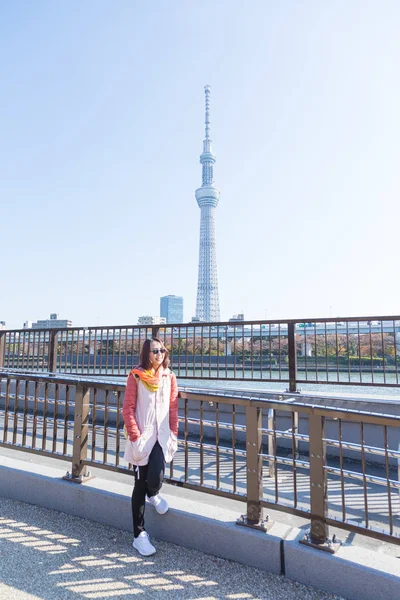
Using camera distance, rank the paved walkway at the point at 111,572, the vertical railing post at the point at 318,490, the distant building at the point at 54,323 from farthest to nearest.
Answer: the distant building at the point at 54,323
the vertical railing post at the point at 318,490
the paved walkway at the point at 111,572

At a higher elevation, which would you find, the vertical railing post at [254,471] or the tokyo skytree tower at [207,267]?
the tokyo skytree tower at [207,267]

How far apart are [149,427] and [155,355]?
58 centimetres

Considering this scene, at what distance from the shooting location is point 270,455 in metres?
3.08

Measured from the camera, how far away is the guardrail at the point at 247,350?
5.71m

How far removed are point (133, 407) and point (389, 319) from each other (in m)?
4.10

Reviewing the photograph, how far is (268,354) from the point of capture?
644cm

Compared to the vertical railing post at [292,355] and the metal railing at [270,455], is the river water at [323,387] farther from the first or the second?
the metal railing at [270,455]

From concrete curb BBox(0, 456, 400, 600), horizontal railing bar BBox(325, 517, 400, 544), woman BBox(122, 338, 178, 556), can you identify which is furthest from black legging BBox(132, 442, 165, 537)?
horizontal railing bar BBox(325, 517, 400, 544)

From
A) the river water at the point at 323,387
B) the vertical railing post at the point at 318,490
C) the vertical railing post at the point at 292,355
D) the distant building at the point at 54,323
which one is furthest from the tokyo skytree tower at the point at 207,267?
the vertical railing post at the point at 318,490

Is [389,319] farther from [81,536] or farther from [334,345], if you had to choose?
[81,536]

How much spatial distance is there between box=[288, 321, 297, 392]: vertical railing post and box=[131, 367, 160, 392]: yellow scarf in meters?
3.40

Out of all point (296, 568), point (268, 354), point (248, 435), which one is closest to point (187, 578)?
point (296, 568)

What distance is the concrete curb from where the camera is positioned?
229 cm

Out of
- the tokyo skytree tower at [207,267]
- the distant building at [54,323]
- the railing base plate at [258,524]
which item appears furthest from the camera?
the tokyo skytree tower at [207,267]
